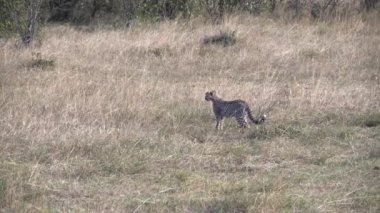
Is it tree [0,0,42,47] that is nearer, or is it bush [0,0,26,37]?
tree [0,0,42,47]

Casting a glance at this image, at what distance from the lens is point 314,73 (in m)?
10.8

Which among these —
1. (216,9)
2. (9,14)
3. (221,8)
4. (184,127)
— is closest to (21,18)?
(9,14)

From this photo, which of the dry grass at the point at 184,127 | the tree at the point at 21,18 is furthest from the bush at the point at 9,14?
the dry grass at the point at 184,127

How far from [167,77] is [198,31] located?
3.87 meters

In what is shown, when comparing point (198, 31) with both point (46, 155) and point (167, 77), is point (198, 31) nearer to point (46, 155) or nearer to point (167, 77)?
point (167, 77)

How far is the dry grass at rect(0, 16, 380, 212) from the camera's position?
540 cm

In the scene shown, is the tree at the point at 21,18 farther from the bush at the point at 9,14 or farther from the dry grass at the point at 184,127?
the dry grass at the point at 184,127

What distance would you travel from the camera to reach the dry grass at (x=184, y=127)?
5398 mm

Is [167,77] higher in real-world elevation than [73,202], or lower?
lower

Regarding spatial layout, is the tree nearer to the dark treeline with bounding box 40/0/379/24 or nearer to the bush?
the bush

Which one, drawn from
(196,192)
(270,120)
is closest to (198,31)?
(270,120)

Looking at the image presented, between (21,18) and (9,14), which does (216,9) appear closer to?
(21,18)

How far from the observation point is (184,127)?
24.8 feet

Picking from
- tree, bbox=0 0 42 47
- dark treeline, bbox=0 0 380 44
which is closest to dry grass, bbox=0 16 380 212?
tree, bbox=0 0 42 47
